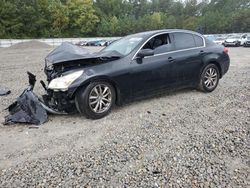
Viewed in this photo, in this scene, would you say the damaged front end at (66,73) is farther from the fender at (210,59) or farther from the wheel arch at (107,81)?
the fender at (210,59)

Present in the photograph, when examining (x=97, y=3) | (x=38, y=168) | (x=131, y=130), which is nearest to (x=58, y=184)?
(x=38, y=168)

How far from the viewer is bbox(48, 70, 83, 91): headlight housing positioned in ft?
13.7

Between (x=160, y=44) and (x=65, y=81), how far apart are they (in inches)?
85.6

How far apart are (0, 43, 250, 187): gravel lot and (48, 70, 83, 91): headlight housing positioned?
2.01 ft

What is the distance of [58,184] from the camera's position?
8.65 feet

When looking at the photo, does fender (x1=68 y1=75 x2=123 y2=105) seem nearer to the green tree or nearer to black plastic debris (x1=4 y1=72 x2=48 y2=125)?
black plastic debris (x1=4 y1=72 x2=48 y2=125)

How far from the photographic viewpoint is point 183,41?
558cm

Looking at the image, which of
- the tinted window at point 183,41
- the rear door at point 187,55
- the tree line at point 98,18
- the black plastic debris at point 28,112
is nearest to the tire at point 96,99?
the black plastic debris at point 28,112

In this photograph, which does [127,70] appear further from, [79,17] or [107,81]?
[79,17]

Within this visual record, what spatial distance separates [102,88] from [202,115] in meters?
1.85

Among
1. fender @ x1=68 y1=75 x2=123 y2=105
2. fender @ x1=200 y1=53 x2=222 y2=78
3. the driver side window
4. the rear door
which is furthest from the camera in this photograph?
fender @ x1=200 y1=53 x2=222 y2=78

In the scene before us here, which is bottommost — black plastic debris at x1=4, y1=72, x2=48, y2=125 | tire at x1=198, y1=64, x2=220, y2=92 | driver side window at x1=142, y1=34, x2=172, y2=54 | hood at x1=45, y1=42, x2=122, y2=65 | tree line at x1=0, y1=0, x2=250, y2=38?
black plastic debris at x1=4, y1=72, x2=48, y2=125

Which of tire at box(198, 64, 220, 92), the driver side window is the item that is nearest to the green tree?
tire at box(198, 64, 220, 92)

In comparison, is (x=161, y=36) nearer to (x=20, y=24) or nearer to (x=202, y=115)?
(x=202, y=115)
